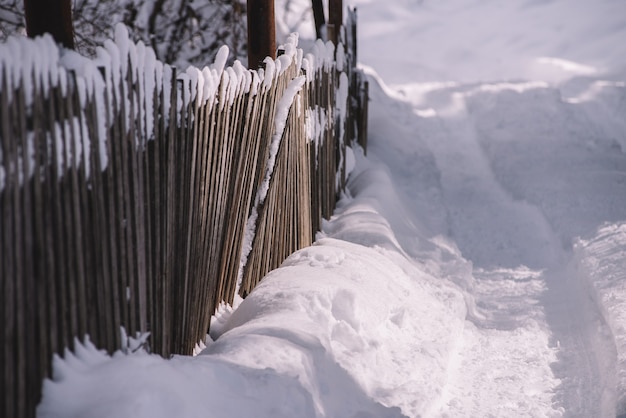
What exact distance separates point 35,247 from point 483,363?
3.01 m

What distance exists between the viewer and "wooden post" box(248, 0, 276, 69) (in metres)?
5.21

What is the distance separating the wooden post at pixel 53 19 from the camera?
2.78 metres

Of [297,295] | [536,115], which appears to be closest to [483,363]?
[297,295]

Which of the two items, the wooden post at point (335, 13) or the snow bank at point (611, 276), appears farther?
the wooden post at point (335, 13)

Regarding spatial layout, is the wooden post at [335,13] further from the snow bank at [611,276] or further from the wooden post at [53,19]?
the wooden post at [53,19]

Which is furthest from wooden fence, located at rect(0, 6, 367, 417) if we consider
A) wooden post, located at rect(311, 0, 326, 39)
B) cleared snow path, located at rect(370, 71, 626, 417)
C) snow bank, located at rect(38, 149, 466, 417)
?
wooden post, located at rect(311, 0, 326, 39)

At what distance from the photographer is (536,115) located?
42.2 feet

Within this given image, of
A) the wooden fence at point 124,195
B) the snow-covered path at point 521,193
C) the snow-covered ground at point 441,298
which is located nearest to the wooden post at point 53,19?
the wooden fence at point 124,195

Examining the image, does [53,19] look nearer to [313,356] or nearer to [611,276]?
[313,356]

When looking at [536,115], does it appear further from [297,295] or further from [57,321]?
[57,321]

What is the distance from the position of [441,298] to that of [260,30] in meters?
2.26

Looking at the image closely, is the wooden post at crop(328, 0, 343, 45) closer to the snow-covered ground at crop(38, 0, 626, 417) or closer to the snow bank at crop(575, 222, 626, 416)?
Result: the snow-covered ground at crop(38, 0, 626, 417)

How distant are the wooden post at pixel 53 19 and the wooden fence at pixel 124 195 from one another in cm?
26

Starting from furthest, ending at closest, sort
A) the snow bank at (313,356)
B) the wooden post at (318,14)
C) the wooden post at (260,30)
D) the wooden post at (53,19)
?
the wooden post at (318,14)
the wooden post at (260,30)
the wooden post at (53,19)
the snow bank at (313,356)
